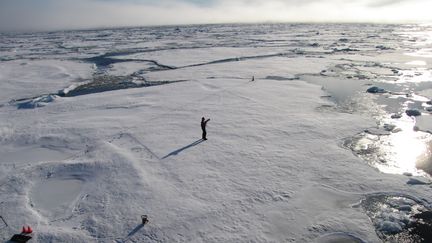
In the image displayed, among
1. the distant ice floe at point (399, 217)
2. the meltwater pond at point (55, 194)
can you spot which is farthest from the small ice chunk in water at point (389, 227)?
the meltwater pond at point (55, 194)

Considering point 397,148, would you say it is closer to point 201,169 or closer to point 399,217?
point 399,217

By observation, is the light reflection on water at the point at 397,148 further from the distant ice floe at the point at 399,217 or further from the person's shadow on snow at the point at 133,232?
the person's shadow on snow at the point at 133,232

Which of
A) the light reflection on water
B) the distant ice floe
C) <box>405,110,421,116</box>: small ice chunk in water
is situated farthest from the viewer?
<box>405,110,421,116</box>: small ice chunk in water

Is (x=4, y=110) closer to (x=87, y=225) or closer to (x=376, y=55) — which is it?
(x=87, y=225)

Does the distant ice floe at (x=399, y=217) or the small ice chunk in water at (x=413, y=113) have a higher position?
the small ice chunk in water at (x=413, y=113)

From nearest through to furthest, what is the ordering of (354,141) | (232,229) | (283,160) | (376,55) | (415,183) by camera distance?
1. (232,229)
2. (415,183)
3. (283,160)
4. (354,141)
5. (376,55)

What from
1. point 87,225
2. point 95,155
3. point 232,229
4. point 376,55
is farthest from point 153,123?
point 376,55

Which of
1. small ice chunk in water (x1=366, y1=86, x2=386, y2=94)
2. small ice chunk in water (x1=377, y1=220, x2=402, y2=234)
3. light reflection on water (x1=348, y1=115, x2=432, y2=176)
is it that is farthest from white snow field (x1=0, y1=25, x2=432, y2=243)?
small ice chunk in water (x1=366, y1=86, x2=386, y2=94)

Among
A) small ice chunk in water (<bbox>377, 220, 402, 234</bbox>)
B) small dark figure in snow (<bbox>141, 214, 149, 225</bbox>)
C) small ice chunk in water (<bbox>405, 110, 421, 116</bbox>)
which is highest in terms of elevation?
small ice chunk in water (<bbox>405, 110, 421, 116</bbox>)

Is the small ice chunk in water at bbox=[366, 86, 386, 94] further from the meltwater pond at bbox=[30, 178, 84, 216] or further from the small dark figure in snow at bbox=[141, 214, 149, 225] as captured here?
the meltwater pond at bbox=[30, 178, 84, 216]

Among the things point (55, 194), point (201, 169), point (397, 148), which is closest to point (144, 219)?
point (201, 169)

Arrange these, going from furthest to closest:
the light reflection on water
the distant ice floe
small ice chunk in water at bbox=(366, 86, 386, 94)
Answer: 1. small ice chunk in water at bbox=(366, 86, 386, 94)
2. the light reflection on water
3. the distant ice floe
